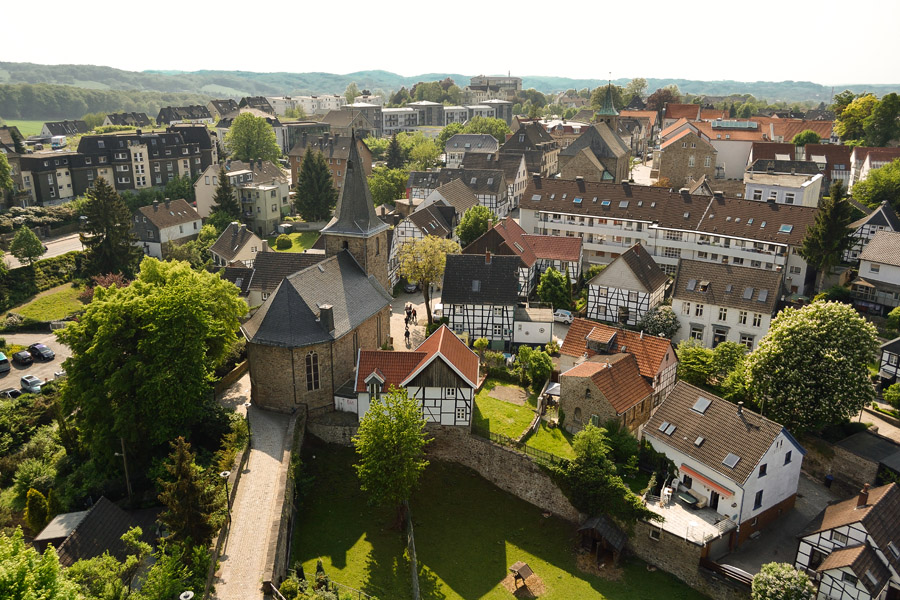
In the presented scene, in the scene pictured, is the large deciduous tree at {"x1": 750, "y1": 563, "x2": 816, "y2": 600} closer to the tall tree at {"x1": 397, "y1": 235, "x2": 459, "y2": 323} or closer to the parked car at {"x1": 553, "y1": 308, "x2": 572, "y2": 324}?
the parked car at {"x1": 553, "y1": 308, "x2": 572, "y2": 324}

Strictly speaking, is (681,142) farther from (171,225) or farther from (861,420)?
(171,225)

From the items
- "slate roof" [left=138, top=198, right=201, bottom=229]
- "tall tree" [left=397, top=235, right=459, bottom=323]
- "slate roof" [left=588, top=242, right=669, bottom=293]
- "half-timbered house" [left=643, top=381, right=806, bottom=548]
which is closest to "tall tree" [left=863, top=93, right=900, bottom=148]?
"slate roof" [left=588, top=242, right=669, bottom=293]

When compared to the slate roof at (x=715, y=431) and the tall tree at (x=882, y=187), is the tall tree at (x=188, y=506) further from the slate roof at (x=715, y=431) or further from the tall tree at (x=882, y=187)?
the tall tree at (x=882, y=187)

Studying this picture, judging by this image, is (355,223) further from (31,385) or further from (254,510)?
(31,385)

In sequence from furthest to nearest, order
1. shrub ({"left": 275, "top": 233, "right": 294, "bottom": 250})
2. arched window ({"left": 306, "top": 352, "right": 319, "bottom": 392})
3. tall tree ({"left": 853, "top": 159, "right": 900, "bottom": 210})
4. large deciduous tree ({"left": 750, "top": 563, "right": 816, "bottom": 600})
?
1. shrub ({"left": 275, "top": 233, "right": 294, "bottom": 250})
2. tall tree ({"left": 853, "top": 159, "right": 900, "bottom": 210})
3. arched window ({"left": 306, "top": 352, "right": 319, "bottom": 392})
4. large deciduous tree ({"left": 750, "top": 563, "right": 816, "bottom": 600})

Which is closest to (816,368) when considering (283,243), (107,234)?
(283,243)

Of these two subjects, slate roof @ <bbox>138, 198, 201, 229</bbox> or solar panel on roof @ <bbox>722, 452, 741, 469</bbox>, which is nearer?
solar panel on roof @ <bbox>722, 452, 741, 469</bbox>

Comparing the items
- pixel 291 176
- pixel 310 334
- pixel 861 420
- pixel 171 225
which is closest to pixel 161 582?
pixel 310 334
